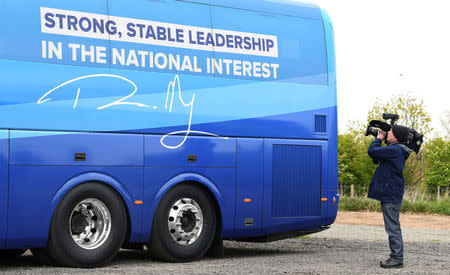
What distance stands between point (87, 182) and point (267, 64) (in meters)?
3.53

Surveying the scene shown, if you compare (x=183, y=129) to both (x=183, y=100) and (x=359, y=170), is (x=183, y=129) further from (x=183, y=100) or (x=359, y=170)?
(x=359, y=170)

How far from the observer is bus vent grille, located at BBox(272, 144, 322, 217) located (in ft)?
40.7

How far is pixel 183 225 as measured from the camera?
11633mm

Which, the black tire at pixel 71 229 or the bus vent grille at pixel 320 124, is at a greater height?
the bus vent grille at pixel 320 124

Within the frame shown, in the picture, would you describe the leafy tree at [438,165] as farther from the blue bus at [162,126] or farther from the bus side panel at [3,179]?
the bus side panel at [3,179]

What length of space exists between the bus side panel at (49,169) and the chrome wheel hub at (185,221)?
2.63 ft

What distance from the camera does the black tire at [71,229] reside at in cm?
1021

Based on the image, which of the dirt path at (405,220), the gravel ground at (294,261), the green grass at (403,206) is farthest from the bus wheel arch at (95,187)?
the green grass at (403,206)

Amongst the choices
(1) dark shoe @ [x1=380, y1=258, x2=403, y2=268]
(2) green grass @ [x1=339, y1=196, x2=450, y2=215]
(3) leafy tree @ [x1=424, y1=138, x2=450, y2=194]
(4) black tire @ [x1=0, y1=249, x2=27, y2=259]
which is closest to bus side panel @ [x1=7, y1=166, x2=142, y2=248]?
(4) black tire @ [x1=0, y1=249, x2=27, y2=259]

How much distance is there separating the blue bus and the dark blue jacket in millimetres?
1686

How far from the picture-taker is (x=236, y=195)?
11.9 meters

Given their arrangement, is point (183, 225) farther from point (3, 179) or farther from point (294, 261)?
point (3, 179)

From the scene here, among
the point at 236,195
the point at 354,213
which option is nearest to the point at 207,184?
the point at 236,195
